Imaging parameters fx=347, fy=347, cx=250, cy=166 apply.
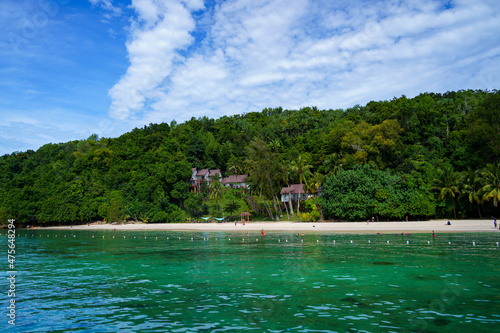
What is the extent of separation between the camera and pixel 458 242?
123ft

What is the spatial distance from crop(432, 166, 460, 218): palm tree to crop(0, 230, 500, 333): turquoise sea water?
30.9 metres

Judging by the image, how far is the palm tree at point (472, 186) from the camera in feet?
189

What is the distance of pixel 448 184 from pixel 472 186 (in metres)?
3.58

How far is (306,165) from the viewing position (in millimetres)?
82375

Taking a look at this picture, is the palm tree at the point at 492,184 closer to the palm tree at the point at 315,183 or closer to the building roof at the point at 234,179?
the palm tree at the point at 315,183

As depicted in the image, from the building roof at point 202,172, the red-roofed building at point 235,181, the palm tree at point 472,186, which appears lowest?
the palm tree at point 472,186

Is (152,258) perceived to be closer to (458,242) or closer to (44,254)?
(44,254)

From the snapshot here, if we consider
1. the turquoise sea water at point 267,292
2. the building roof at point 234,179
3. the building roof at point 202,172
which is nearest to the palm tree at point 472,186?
the turquoise sea water at point 267,292

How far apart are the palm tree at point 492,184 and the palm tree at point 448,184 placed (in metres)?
4.50

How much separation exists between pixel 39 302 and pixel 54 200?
88.8m

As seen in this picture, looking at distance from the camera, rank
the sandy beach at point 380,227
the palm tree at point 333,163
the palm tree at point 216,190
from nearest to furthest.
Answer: the sandy beach at point 380,227, the palm tree at point 333,163, the palm tree at point 216,190

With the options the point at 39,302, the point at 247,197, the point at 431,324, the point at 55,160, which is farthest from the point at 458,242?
the point at 55,160

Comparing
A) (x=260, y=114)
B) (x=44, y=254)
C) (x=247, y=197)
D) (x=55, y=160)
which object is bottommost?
A: (x=44, y=254)

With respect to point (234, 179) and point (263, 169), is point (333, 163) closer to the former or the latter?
point (263, 169)
